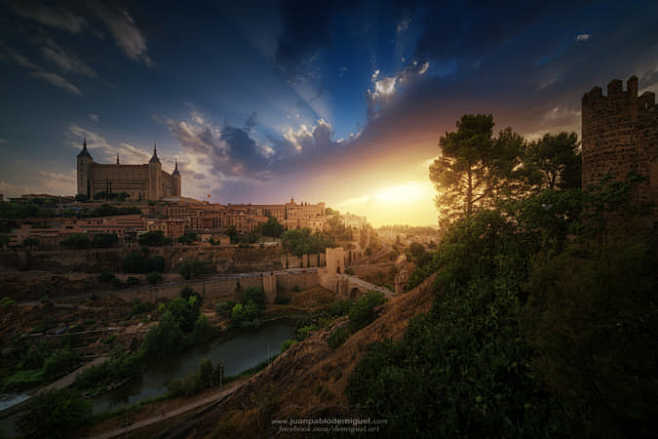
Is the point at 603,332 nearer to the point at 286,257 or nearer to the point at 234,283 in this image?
the point at 234,283

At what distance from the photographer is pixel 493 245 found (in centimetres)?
471

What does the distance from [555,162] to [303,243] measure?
95.8 feet

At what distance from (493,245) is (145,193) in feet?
217

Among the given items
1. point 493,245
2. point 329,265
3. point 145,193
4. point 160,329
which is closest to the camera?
point 493,245

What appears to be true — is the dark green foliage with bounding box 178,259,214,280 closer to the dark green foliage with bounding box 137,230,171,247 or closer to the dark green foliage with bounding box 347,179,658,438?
the dark green foliage with bounding box 137,230,171,247

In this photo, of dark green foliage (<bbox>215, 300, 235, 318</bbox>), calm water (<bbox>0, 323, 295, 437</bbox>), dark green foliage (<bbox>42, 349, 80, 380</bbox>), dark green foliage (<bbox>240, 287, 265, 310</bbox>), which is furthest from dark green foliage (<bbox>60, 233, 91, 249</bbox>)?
dark green foliage (<bbox>240, 287, 265, 310</bbox>)

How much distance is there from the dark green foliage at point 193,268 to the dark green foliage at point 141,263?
8.60ft

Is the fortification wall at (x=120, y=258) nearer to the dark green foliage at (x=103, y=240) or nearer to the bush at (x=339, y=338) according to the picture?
the dark green foliage at (x=103, y=240)

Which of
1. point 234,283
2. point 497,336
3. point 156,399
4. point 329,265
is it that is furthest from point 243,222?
point 497,336

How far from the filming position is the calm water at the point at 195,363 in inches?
480

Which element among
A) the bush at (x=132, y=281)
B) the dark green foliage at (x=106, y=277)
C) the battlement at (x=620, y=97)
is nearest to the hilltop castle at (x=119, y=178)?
the dark green foliage at (x=106, y=277)

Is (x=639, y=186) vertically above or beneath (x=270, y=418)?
above

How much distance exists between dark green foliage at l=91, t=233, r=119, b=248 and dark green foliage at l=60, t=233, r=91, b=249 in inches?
24.0

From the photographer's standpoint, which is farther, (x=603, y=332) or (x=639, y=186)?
(x=639, y=186)
